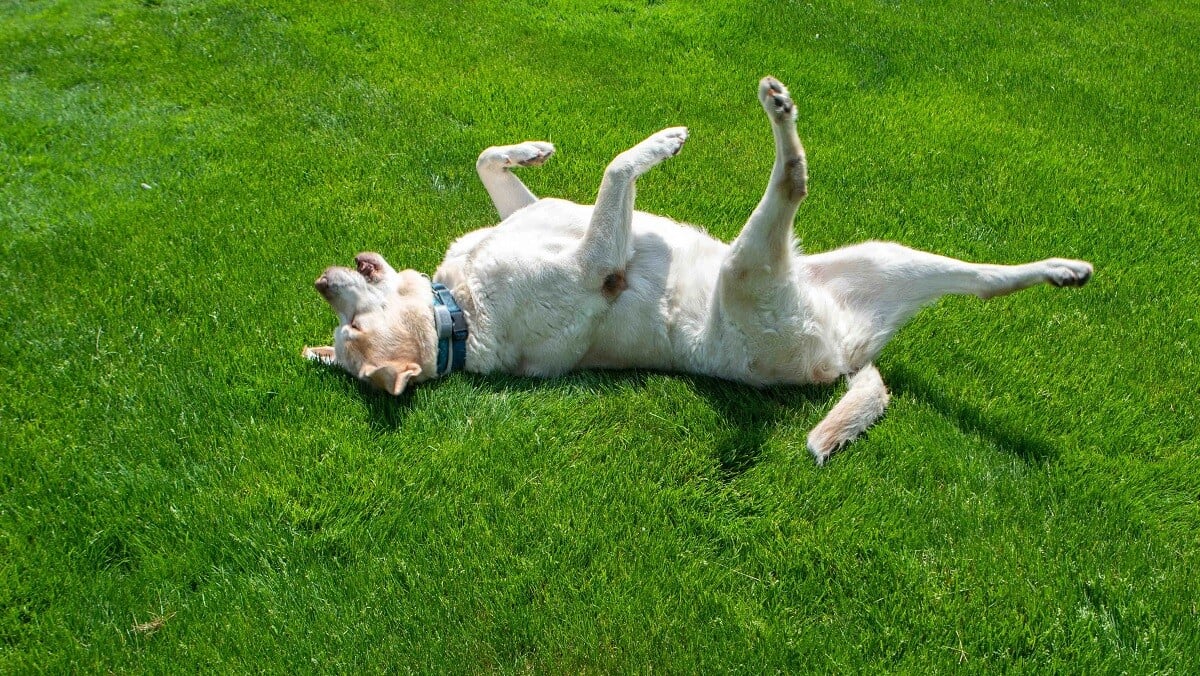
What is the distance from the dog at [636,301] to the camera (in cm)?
383

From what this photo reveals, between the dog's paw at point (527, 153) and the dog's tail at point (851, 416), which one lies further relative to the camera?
the dog's paw at point (527, 153)

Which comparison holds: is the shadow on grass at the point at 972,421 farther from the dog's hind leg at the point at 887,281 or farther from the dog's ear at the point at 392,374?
the dog's ear at the point at 392,374

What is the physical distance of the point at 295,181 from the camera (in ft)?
19.4

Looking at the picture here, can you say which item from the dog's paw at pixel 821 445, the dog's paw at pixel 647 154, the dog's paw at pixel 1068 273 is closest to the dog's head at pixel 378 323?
the dog's paw at pixel 647 154

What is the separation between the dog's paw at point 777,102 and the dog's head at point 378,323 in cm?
205

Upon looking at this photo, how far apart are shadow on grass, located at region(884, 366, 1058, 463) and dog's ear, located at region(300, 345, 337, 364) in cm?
307

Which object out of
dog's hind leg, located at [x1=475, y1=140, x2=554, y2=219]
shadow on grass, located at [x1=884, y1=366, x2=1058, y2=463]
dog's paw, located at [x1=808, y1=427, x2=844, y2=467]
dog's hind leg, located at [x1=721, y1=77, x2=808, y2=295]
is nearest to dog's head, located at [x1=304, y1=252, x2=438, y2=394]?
dog's hind leg, located at [x1=475, y1=140, x2=554, y2=219]

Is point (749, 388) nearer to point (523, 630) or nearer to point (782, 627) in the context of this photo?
point (782, 627)

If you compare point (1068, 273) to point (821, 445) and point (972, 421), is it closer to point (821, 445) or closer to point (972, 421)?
point (972, 421)

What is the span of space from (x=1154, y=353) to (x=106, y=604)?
17.5ft

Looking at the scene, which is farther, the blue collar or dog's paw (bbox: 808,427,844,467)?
the blue collar

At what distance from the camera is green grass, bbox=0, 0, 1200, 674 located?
9.66ft

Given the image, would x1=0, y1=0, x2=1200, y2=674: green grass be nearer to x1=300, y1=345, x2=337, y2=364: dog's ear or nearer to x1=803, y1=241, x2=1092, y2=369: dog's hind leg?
x1=300, y1=345, x2=337, y2=364: dog's ear

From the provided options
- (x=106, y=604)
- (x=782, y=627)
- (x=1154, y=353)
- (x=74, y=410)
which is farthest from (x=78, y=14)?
(x=1154, y=353)
